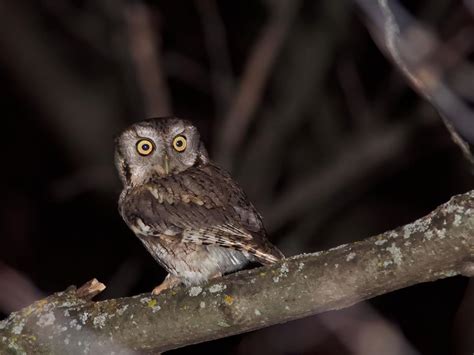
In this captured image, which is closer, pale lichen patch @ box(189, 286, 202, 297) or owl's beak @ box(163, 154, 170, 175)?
pale lichen patch @ box(189, 286, 202, 297)

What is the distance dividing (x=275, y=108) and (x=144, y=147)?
206 centimetres

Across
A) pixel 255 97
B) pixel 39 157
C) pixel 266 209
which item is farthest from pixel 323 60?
pixel 39 157

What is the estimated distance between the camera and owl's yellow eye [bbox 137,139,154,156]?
4227 mm

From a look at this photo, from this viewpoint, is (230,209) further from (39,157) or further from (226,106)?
(39,157)

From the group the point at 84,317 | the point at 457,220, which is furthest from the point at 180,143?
the point at 457,220

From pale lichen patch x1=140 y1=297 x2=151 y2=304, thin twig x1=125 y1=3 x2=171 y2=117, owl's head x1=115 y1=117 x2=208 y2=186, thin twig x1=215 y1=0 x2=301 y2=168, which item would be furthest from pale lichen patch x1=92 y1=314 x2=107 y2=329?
thin twig x1=215 y1=0 x2=301 y2=168

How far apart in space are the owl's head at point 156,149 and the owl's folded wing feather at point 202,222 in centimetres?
24

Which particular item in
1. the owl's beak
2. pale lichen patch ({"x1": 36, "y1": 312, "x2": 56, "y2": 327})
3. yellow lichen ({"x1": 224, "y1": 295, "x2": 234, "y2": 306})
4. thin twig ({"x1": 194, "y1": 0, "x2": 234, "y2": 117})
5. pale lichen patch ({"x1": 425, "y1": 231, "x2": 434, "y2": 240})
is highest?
thin twig ({"x1": 194, "y1": 0, "x2": 234, "y2": 117})

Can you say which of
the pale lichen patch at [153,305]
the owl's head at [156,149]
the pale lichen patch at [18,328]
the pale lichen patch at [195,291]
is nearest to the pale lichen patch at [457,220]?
the pale lichen patch at [195,291]

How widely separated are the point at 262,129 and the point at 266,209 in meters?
0.58

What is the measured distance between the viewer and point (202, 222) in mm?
3727

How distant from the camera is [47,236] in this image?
27.3 feet

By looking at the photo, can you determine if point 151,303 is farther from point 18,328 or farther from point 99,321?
point 18,328

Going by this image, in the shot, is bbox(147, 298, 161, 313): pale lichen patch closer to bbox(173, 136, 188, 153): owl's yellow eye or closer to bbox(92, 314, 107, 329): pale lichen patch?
bbox(92, 314, 107, 329): pale lichen patch
